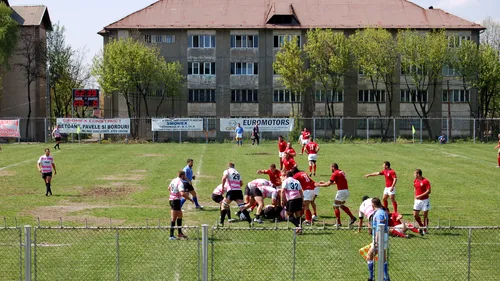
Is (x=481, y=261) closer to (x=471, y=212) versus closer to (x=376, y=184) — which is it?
(x=471, y=212)

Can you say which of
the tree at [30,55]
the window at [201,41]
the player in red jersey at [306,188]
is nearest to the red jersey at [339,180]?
the player in red jersey at [306,188]

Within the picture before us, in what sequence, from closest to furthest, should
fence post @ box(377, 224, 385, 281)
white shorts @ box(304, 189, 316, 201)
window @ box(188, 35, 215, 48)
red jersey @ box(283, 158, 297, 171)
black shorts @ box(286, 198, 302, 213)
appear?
1. fence post @ box(377, 224, 385, 281)
2. black shorts @ box(286, 198, 302, 213)
3. white shorts @ box(304, 189, 316, 201)
4. red jersey @ box(283, 158, 297, 171)
5. window @ box(188, 35, 215, 48)

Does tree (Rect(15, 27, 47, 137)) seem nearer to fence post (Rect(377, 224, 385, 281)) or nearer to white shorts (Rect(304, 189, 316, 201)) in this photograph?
white shorts (Rect(304, 189, 316, 201))

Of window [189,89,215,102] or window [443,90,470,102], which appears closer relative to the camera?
window [189,89,215,102]

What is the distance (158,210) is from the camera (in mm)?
22984

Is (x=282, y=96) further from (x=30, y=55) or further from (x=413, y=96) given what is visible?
(x=30, y=55)

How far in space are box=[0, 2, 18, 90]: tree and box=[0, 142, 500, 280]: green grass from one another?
27.9 meters

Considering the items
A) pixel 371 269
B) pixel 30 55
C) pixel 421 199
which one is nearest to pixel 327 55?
pixel 30 55

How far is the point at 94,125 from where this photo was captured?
60.1 meters

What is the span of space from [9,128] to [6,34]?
546 inches

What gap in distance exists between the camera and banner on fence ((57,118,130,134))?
195 feet

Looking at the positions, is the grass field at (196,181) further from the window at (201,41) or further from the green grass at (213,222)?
the window at (201,41)

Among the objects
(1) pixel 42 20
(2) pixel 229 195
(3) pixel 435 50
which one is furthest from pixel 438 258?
(1) pixel 42 20

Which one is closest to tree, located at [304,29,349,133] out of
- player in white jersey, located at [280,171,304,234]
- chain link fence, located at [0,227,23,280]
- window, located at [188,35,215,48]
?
window, located at [188,35,215,48]
